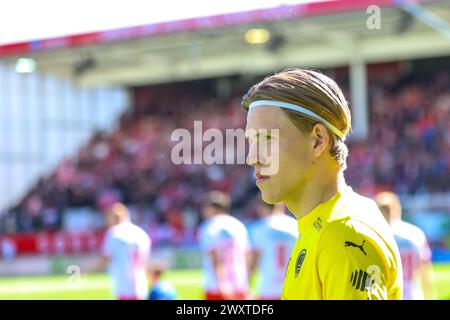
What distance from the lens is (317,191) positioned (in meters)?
2.27

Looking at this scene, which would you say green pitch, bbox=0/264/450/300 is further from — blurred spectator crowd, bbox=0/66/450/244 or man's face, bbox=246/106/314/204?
man's face, bbox=246/106/314/204

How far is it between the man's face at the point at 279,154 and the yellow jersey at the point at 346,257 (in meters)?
0.11

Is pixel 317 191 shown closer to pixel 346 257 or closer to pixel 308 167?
pixel 308 167

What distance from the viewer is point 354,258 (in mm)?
1908

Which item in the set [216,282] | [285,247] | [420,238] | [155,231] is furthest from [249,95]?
[155,231]

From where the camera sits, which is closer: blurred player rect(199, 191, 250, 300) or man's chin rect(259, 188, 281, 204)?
man's chin rect(259, 188, 281, 204)

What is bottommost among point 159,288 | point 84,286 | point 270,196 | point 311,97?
point 270,196

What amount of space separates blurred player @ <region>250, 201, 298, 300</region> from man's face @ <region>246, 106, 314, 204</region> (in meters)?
7.08

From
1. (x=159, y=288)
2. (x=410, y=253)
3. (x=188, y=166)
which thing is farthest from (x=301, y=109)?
(x=188, y=166)

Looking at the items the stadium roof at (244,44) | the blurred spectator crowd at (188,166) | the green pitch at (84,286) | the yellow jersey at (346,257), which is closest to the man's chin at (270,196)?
the yellow jersey at (346,257)

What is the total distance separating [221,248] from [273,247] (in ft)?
2.78

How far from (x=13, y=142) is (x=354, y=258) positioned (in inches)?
1509

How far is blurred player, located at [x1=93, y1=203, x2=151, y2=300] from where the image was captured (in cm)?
1006

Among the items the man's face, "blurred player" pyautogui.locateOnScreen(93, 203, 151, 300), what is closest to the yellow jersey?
the man's face
